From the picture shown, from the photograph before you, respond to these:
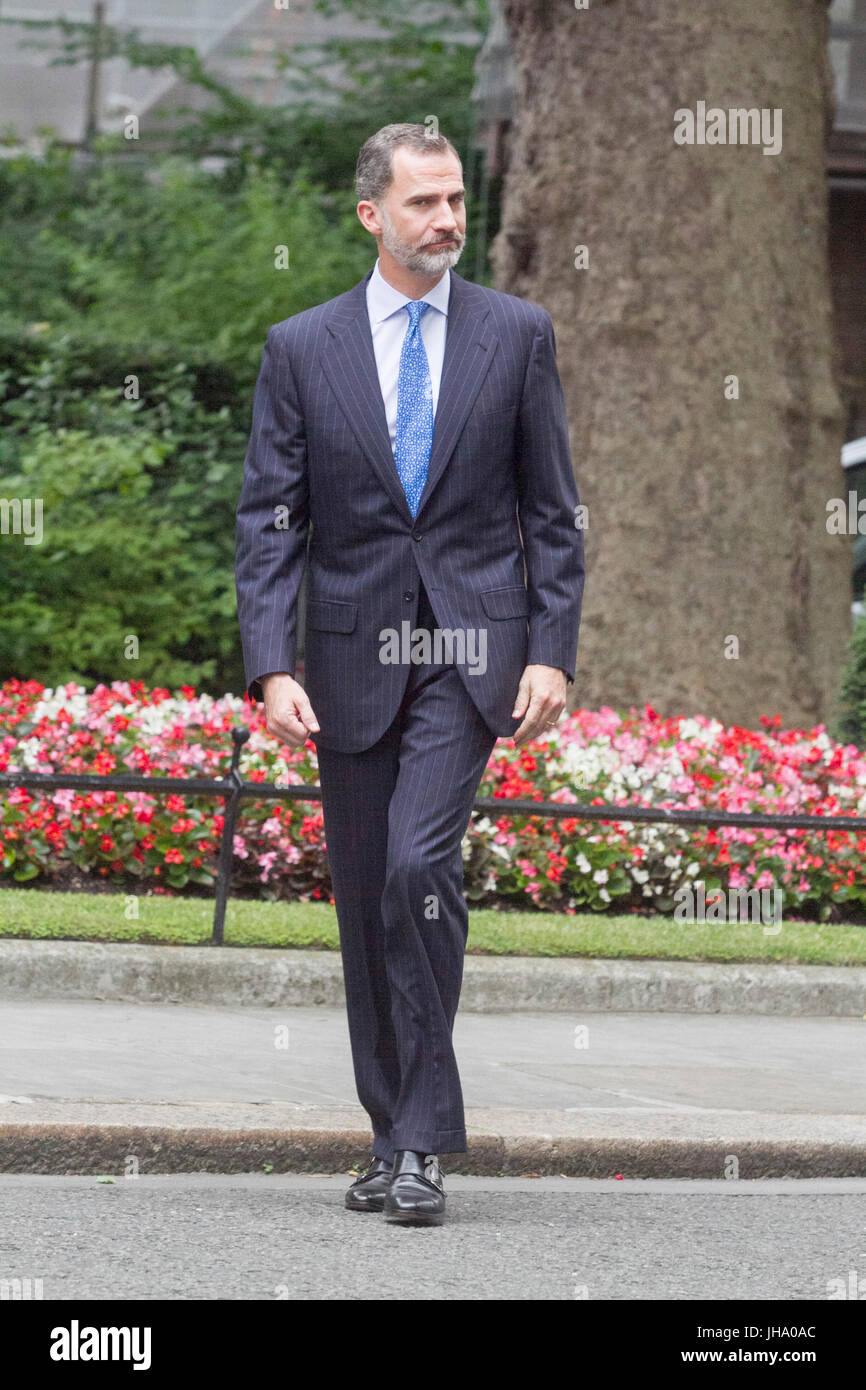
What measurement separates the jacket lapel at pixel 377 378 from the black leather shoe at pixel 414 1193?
1378mm

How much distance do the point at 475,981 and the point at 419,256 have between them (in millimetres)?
3542

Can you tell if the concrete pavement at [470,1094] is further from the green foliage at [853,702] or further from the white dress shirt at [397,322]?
the green foliage at [853,702]

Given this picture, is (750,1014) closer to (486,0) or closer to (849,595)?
(849,595)

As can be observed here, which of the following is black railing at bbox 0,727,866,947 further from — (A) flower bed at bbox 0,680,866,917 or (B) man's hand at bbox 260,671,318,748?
(B) man's hand at bbox 260,671,318,748

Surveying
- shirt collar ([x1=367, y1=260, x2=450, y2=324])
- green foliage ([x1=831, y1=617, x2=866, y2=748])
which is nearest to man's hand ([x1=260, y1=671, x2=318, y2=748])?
shirt collar ([x1=367, y1=260, x2=450, y2=324])

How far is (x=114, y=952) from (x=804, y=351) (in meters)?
5.88

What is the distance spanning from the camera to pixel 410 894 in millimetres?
4449

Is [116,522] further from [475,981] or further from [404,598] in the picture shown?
[404,598]

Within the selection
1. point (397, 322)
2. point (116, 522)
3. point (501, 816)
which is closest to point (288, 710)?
point (397, 322)

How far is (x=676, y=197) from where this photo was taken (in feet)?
36.6

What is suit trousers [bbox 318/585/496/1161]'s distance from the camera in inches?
177

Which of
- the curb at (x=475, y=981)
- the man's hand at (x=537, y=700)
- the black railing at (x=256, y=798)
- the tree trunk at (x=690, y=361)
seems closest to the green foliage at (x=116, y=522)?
the tree trunk at (x=690, y=361)

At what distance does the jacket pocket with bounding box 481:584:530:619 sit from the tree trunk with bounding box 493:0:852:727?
6.35 meters

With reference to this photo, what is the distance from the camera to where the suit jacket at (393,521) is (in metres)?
4.57
